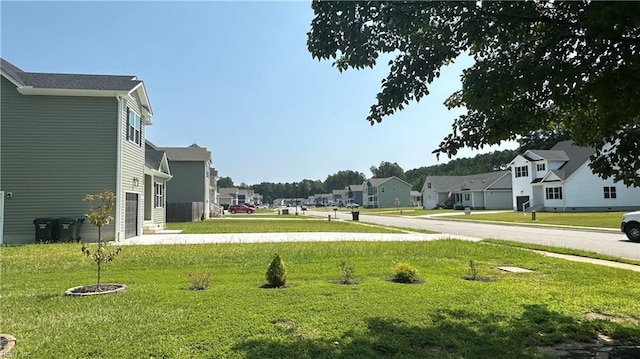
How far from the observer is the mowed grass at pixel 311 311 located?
4445mm

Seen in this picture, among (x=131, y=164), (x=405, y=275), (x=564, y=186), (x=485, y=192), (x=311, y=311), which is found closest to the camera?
(x=311, y=311)

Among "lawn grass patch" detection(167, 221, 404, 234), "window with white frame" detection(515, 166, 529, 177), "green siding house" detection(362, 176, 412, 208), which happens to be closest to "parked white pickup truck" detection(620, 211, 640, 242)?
"lawn grass patch" detection(167, 221, 404, 234)

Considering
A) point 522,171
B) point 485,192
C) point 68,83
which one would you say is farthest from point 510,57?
point 485,192

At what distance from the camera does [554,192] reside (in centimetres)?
4450

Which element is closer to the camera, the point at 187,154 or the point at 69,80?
the point at 69,80

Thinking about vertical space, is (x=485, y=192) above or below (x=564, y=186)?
below

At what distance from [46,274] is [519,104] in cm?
982

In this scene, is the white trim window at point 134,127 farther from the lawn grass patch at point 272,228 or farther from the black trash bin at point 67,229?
the lawn grass patch at point 272,228

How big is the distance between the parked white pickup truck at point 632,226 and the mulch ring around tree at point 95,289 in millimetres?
19052

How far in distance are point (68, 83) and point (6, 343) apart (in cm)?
1559

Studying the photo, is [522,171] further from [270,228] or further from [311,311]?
[311,311]

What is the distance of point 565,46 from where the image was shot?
418 centimetres

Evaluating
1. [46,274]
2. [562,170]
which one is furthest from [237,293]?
[562,170]

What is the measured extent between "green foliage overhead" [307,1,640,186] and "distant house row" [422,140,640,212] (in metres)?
34.5
